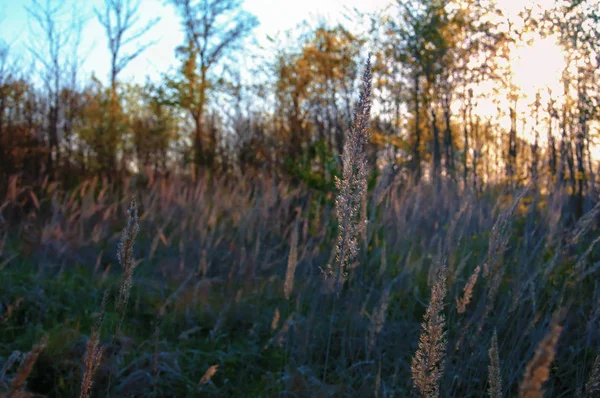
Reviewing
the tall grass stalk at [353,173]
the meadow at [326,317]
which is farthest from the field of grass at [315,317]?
the tall grass stalk at [353,173]

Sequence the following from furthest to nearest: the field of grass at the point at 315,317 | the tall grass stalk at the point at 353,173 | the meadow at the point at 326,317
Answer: the field of grass at the point at 315,317 → the meadow at the point at 326,317 → the tall grass stalk at the point at 353,173

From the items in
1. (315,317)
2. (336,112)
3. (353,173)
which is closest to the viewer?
(353,173)

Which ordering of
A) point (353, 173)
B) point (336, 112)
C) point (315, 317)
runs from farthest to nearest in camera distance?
1. point (336, 112)
2. point (315, 317)
3. point (353, 173)

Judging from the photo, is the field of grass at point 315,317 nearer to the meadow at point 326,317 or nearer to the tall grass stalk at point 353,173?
the meadow at point 326,317

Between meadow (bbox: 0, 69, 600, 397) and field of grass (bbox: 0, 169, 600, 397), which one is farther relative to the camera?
field of grass (bbox: 0, 169, 600, 397)

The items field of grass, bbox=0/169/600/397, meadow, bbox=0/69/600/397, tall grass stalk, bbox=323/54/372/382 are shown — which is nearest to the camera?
tall grass stalk, bbox=323/54/372/382

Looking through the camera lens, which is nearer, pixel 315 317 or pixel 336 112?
pixel 315 317

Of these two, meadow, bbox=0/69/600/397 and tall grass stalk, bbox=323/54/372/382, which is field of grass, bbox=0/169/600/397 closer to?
meadow, bbox=0/69/600/397

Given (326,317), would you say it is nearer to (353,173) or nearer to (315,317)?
(315,317)

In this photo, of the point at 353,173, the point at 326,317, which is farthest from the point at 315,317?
the point at 353,173

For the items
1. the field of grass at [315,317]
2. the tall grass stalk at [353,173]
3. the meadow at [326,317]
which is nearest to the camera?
the tall grass stalk at [353,173]

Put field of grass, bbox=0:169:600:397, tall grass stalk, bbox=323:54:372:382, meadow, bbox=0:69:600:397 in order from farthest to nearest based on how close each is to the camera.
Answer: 1. field of grass, bbox=0:169:600:397
2. meadow, bbox=0:69:600:397
3. tall grass stalk, bbox=323:54:372:382

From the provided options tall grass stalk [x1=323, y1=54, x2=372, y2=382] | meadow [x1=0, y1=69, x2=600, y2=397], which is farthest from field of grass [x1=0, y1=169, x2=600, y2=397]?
tall grass stalk [x1=323, y1=54, x2=372, y2=382]

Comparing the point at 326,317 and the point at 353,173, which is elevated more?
the point at 353,173
